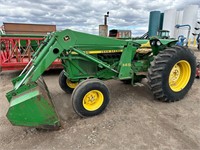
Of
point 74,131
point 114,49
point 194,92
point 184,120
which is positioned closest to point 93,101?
point 74,131

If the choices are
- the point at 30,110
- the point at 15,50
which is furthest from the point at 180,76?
the point at 15,50

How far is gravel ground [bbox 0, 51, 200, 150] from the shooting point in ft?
8.29

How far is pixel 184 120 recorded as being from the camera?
3.20 m

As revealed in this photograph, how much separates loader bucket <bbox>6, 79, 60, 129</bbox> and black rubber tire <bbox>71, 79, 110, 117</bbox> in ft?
1.55

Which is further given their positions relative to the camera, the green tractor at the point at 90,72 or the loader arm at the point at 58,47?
the loader arm at the point at 58,47

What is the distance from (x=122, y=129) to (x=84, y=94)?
2.90ft

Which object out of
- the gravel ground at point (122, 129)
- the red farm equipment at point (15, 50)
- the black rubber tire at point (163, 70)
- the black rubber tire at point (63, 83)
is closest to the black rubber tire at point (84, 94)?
the gravel ground at point (122, 129)

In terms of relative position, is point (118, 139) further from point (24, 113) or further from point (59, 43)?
point (59, 43)

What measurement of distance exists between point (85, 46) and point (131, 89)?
2135 mm

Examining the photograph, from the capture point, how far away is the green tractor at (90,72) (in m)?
2.62

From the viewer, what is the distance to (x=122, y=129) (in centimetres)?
289

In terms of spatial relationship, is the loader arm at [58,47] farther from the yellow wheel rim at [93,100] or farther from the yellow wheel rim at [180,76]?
the yellow wheel rim at [180,76]

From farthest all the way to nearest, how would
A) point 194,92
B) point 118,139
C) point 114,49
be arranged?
point 194,92
point 114,49
point 118,139

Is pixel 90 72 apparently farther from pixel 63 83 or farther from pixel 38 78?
pixel 38 78
